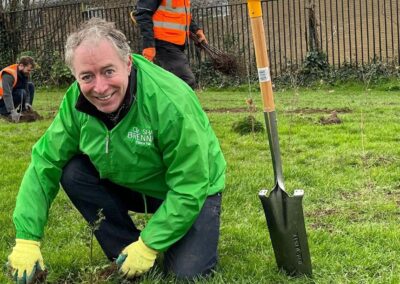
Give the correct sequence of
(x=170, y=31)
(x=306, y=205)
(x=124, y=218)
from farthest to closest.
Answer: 1. (x=170, y=31)
2. (x=306, y=205)
3. (x=124, y=218)

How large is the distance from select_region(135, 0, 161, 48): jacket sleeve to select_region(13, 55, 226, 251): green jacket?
3.01 meters

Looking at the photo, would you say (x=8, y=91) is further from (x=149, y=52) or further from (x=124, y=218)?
(x=124, y=218)

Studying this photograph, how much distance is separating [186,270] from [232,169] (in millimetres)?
2376

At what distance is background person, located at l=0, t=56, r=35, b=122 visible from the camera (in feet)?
30.9

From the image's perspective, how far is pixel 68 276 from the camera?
283 centimetres

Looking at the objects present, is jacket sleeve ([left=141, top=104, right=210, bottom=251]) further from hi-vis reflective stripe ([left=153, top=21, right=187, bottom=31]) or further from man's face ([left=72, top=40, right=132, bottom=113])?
hi-vis reflective stripe ([left=153, top=21, right=187, bottom=31])

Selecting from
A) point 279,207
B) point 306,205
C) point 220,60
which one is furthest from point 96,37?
point 220,60

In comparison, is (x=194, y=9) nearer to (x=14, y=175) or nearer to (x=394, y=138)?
(x=394, y=138)

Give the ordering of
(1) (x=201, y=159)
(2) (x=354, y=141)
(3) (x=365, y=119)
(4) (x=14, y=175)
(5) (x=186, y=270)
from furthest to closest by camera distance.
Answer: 1. (3) (x=365, y=119)
2. (2) (x=354, y=141)
3. (4) (x=14, y=175)
4. (5) (x=186, y=270)
5. (1) (x=201, y=159)

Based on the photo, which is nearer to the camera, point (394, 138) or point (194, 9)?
point (394, 138)

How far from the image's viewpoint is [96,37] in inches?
92.8

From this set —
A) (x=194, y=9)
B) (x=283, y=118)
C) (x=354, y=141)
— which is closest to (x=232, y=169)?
(x=354, y=141)

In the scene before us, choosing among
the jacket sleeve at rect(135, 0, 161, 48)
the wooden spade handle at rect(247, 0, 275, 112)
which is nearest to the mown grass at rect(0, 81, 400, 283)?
the wooden spade handle at rect(247, 0, 275, 112)

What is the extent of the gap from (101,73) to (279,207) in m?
0.98
